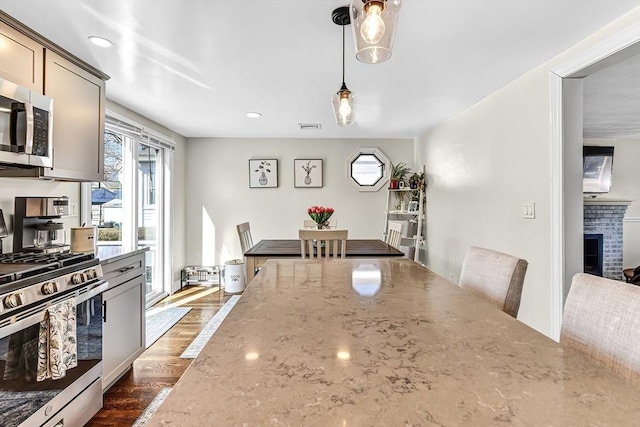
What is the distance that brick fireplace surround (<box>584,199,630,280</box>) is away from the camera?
4.93 m

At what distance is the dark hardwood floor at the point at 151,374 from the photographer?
6.82ft

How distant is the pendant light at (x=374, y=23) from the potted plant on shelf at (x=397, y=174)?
4.07 meters

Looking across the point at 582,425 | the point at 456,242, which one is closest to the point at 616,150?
the point at 456,242

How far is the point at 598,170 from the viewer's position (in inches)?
198

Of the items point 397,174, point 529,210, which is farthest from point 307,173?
point 529,210

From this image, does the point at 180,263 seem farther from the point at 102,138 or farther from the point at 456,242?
the point at 456,242

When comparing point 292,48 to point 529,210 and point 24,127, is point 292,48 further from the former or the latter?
point 529,210

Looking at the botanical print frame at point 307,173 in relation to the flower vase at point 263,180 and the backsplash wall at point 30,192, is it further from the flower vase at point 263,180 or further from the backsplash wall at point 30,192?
the backsplash wall at point 30,192

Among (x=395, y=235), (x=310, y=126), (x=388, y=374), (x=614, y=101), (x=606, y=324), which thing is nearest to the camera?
(x=388, y=374)

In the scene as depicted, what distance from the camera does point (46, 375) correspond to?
1645 mm

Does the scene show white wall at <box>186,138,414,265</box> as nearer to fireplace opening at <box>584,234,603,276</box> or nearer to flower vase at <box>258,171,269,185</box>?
flower vase at <box>258,171,269,185</box>

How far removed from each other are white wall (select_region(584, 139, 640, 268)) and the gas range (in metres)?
6.34

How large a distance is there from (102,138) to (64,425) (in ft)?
6.20

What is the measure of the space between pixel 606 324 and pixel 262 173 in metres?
4.79
